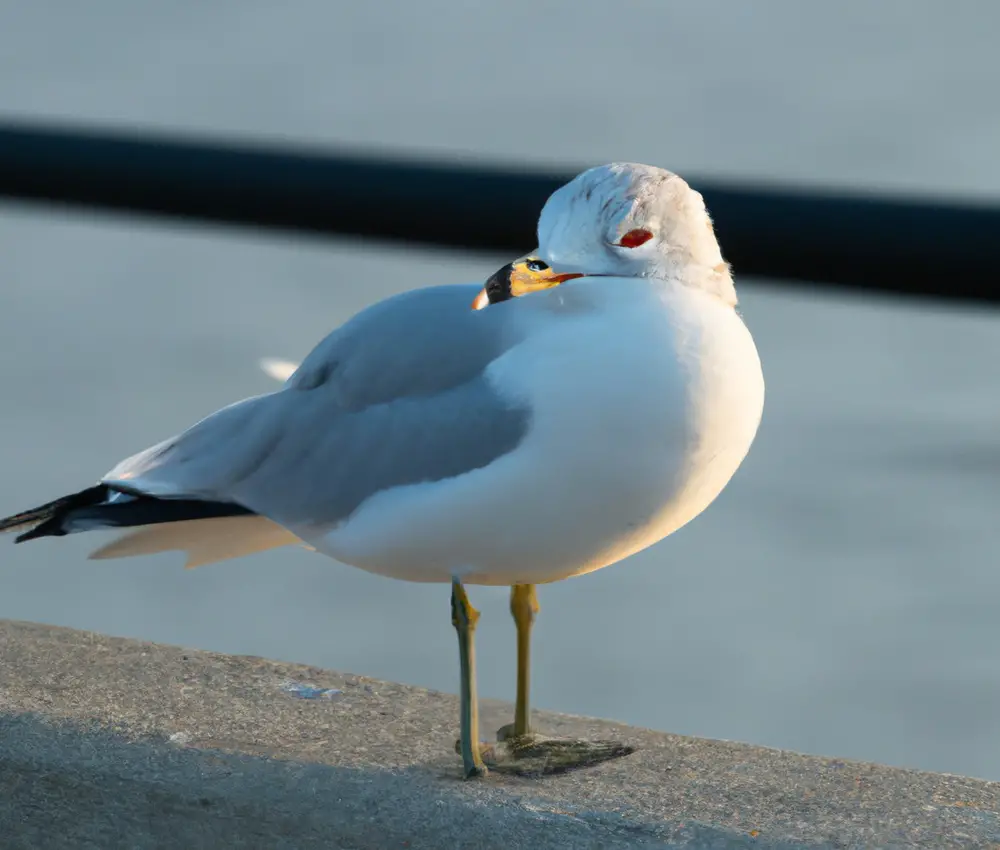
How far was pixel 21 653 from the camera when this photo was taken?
7.52 feet

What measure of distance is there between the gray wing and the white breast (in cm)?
4

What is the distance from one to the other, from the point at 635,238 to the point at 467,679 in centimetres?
53

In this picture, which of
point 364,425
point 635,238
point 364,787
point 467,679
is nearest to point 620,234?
point 635,238

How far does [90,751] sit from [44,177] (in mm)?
646

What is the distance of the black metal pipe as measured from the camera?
140cm

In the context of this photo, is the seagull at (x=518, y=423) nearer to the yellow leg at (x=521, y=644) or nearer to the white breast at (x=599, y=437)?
the white breast at (x=599, y=437)

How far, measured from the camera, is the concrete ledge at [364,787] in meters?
1.79

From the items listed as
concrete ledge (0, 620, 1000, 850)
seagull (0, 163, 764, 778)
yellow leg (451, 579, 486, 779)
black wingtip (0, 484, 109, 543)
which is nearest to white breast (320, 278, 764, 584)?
seagull (0, 163, 764, 778)

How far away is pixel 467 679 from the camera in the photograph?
189cm

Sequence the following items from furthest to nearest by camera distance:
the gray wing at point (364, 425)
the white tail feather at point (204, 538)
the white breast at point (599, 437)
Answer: the white tail feather at point (204, 538) → the gray wing at point (364, 425) → the white breast at point (599, 437)

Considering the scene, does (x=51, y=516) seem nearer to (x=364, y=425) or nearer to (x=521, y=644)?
(x=364, y=425)

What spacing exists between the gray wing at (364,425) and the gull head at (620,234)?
4.0 inches

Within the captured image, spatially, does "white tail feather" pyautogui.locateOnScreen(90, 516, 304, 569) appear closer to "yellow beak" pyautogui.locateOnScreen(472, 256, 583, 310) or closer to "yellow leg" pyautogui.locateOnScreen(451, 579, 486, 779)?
"yellow leg" pyautogui.locateOnScreen(451, 579, 486, 779)

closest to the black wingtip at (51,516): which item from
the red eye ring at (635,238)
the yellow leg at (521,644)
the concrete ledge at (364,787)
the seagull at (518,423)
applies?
the seagull at (518,423)
